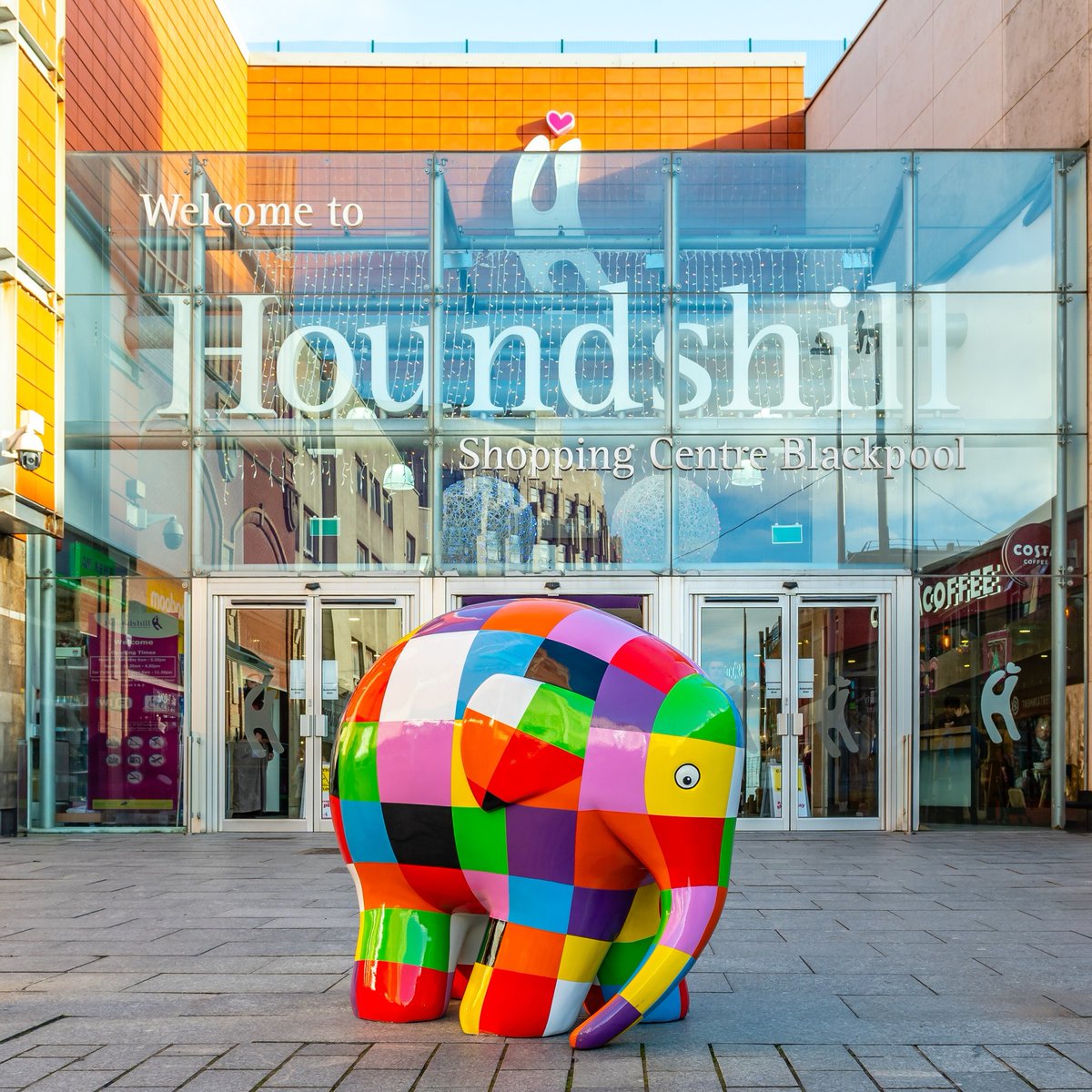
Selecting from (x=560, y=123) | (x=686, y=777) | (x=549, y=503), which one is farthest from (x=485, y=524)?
(x=560, y=123)

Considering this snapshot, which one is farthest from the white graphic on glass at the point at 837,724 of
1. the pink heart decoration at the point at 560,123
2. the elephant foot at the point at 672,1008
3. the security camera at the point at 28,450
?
the pink heart decoration at the point at 560,123

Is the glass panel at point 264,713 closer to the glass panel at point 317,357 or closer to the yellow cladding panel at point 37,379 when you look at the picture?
the glass panel at point 317,357

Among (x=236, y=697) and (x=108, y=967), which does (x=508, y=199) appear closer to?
(x=236, y=697)

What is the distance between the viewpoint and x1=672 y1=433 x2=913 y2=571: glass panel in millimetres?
15328

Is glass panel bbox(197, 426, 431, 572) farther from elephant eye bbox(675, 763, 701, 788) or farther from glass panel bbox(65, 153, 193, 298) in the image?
elephant eye bbox(675, 763, 701, 788)

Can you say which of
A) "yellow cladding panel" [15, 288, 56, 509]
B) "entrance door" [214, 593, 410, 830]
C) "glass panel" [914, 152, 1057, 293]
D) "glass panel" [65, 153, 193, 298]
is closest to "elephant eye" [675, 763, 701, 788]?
"entrance door" [214, 593, 410, 830]

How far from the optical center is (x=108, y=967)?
6961 millimetres

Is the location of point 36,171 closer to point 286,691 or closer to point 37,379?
point 37,379

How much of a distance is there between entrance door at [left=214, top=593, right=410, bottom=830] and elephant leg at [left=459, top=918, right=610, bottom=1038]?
10296 mm

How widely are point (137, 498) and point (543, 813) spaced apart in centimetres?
1161

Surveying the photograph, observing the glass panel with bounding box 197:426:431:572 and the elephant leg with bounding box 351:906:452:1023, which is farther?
the glass panel with bounding box 197:426:431:572

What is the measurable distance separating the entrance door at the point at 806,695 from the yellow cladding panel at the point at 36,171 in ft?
25.1

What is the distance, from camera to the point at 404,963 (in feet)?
17.2

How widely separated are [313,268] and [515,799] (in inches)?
472
